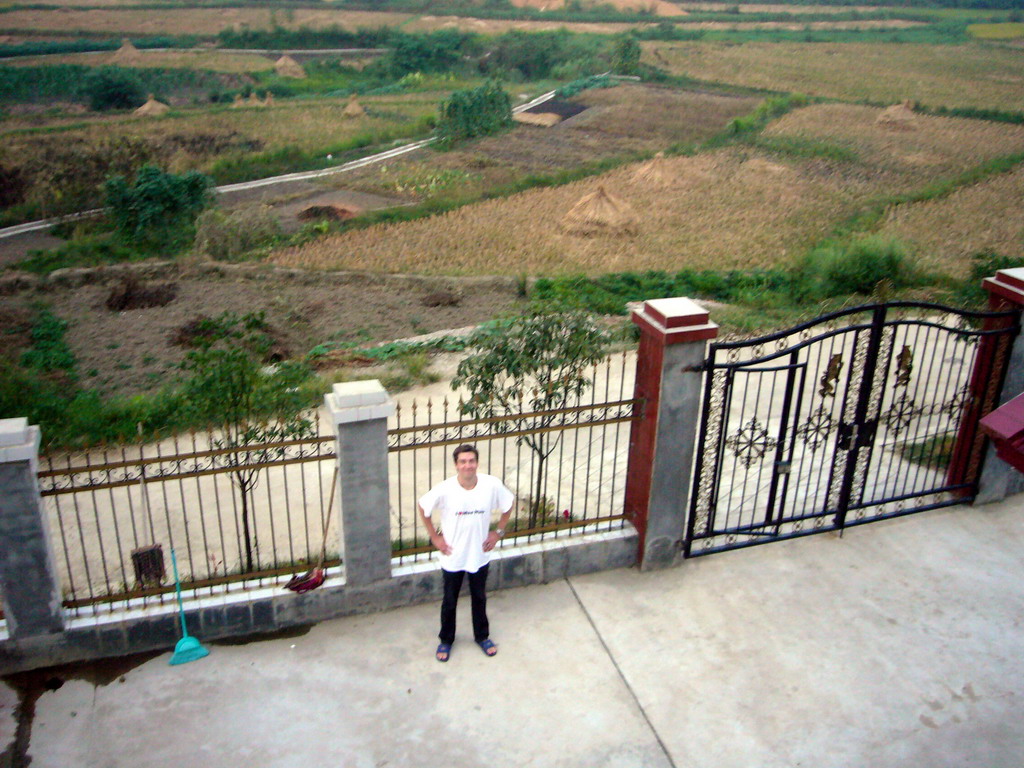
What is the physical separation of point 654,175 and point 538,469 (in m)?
20.9

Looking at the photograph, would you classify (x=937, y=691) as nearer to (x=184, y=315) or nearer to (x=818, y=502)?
(x=818, y=502)

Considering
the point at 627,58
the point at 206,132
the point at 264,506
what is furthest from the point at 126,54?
the point at 264,506

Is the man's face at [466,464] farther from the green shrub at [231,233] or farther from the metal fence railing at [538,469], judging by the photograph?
the green shrub at [231,233]

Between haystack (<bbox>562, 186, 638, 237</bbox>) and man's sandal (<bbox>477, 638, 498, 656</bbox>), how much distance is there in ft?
58.8

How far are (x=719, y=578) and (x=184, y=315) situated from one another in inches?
532

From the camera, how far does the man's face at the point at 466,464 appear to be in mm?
5426

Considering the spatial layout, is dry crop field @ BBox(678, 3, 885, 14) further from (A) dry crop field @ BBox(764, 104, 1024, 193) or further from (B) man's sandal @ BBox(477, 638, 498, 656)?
(B) man's sandal @ BBox(477, 638, 498, 656)

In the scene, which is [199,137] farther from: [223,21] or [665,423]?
[665,423]

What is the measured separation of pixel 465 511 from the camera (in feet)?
18.2

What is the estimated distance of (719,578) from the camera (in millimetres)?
6914

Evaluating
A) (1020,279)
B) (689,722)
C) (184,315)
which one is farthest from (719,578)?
(184,315)

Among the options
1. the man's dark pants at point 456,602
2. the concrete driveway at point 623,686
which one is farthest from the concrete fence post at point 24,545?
the man's dark pants at point 456,602

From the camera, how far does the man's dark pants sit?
579cm

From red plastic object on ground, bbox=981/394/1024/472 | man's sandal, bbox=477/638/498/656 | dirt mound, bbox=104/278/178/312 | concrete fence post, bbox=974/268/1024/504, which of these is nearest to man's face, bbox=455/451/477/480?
man's sandal, bbox=477/638/498/656
